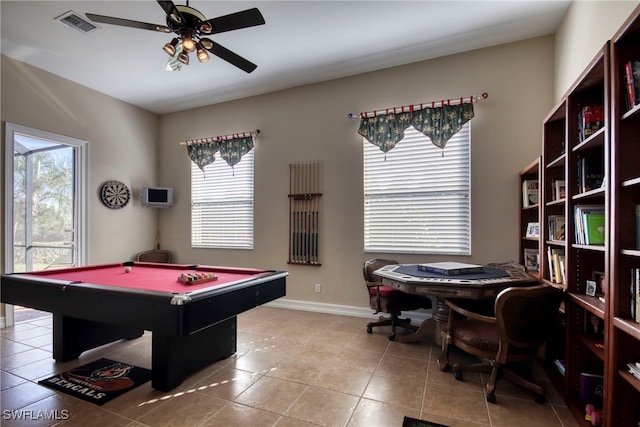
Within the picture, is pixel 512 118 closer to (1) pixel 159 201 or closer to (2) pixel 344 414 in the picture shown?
(2) pixel 344 414

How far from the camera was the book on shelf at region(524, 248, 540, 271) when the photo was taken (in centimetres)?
313

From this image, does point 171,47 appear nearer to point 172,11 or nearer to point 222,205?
point 172,11

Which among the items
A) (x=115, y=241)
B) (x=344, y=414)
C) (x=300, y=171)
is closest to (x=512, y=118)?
Answer: (x=300, y=171)

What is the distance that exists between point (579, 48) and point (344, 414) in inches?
136

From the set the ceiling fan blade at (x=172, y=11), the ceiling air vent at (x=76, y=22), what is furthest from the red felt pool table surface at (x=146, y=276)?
the ceiling air vent at (x=76, y=22)

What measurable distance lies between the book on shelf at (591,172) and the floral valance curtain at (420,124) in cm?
172

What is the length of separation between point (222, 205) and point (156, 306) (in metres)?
3.32

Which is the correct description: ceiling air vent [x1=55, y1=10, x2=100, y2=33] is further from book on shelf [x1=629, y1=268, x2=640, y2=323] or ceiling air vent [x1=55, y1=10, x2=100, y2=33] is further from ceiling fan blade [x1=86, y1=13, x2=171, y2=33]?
book on shelf [x1=629, y1=268, x2=640, y2=323]

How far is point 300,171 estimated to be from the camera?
14.4ft

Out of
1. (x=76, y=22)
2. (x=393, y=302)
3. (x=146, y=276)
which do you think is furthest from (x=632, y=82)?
(x=76, y=22)

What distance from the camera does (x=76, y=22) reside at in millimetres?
3104

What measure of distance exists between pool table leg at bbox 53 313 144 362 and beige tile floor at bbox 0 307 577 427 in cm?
8

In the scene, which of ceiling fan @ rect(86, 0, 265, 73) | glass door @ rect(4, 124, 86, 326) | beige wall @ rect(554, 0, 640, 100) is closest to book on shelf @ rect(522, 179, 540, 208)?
beige wall @ rect(554, 0, 640, 100)

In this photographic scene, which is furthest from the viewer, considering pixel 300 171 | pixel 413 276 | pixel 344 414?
pixel 300 171
